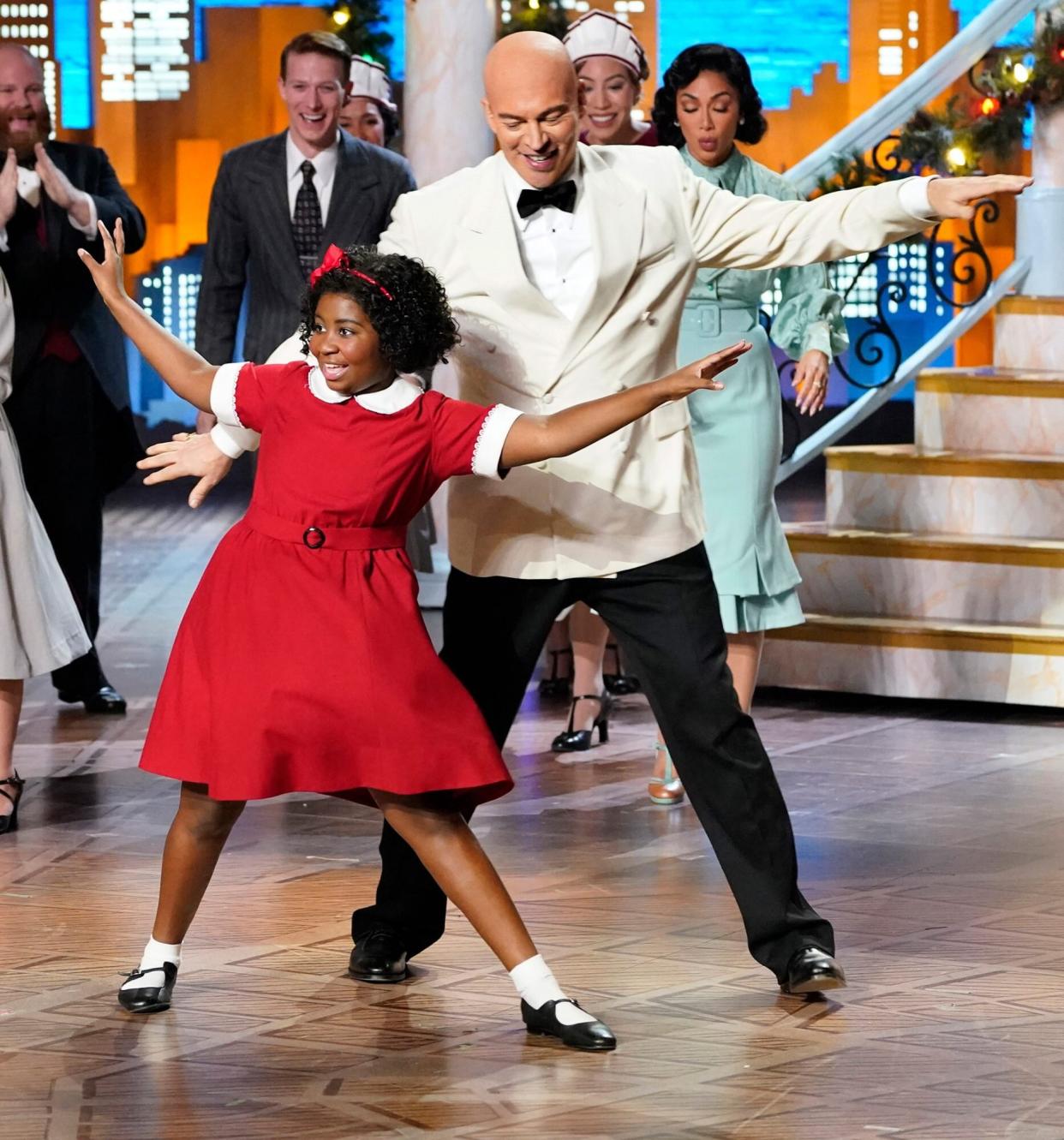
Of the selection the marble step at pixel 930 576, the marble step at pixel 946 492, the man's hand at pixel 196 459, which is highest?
the man's hand at pixel 196 459

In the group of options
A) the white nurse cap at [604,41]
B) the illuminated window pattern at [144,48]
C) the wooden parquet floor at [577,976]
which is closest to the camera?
the wooden parquet floor at [577,976]

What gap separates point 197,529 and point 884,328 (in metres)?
4.77

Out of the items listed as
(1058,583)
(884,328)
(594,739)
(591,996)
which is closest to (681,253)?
(591,996)

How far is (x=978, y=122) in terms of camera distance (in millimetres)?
6910

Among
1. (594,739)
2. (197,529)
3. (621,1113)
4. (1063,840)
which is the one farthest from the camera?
(197,529)

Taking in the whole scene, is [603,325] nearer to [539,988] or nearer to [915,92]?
[539,988]

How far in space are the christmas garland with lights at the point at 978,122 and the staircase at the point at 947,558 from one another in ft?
2.24

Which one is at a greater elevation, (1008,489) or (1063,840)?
(1008,489)

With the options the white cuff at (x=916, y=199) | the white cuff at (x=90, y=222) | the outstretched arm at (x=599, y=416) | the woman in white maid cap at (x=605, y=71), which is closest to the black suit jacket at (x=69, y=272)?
Result: the white cuff at (x=90, y=222)

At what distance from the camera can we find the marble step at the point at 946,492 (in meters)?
6.25

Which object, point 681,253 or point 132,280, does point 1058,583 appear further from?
point 132,280

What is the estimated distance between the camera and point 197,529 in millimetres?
10523

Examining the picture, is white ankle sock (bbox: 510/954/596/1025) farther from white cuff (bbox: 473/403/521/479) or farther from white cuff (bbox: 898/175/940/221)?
white cuff (bbox: 898/175/940/221)

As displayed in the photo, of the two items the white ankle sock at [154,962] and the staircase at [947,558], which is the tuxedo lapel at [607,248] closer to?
the white ankle sock at [154,962]
